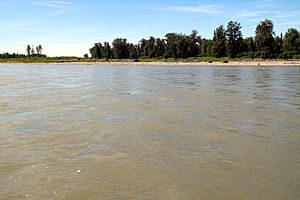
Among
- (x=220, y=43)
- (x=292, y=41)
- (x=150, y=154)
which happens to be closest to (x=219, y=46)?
(x=220, y=43)

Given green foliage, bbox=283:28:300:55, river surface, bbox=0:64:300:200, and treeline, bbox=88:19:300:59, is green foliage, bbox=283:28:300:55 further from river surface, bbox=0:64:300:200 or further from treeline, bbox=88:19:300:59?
river surface, bbox=0:64:300:200

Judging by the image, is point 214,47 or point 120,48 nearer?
point 214,47

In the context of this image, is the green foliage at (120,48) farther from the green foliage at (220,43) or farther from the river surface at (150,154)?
the river surface at (150,154)

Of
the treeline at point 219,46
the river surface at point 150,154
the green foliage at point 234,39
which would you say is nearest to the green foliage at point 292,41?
the treeline at point 219,46

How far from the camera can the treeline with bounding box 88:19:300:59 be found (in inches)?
3748

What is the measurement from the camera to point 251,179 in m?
5.93

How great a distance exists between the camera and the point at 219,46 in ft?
353

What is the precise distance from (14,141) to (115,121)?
3.52 meters

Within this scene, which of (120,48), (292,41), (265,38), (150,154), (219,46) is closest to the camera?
(150,154)

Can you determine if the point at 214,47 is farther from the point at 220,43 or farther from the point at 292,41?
the point at 292,41

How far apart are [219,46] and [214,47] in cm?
172

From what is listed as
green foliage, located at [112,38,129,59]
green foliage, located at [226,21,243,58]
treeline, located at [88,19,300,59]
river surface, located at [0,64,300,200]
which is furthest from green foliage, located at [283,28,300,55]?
river surface, located at [0,64,300,200]

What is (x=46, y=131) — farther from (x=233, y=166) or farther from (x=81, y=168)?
(x=233, y=166)

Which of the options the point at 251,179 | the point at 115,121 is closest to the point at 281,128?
the point at 251,179
